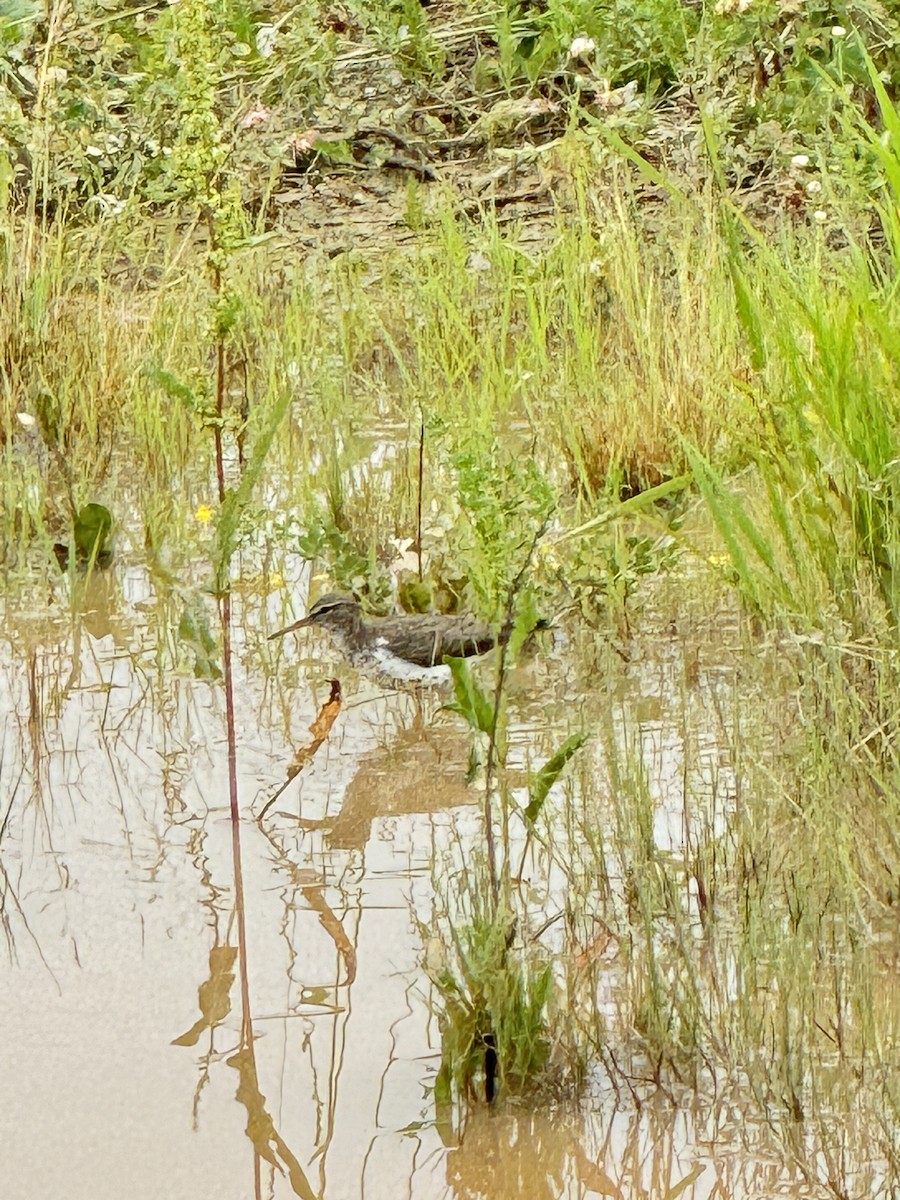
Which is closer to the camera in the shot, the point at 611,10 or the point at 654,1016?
the point at 654,1016

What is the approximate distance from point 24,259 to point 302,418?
97 cm

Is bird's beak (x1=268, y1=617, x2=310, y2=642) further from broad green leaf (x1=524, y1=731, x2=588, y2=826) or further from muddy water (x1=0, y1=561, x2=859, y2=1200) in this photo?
broad green leaf (x1=524, y1=731, x2=588, y2=826)

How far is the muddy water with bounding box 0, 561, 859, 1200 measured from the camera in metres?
2.25

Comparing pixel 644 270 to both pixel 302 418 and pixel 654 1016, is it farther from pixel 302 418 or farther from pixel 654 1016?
pixel 654 1016

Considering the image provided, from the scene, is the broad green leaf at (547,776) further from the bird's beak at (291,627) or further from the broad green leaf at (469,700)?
the bird's beak at (291,627)

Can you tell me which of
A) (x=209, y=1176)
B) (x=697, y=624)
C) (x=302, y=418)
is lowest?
(x=209, y=1176)

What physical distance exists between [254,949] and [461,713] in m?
0.52

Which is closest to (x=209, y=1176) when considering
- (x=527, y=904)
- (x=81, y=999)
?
(x=81, y=999)

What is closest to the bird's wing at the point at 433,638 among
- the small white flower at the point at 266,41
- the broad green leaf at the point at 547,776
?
the broad green leaf at the point at 547,776

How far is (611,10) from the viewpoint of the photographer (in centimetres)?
772

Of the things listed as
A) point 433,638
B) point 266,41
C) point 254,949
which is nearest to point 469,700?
point 254,949

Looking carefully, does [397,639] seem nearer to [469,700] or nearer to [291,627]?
[291,627]

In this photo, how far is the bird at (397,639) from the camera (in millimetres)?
3734

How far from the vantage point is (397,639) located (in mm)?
3781
